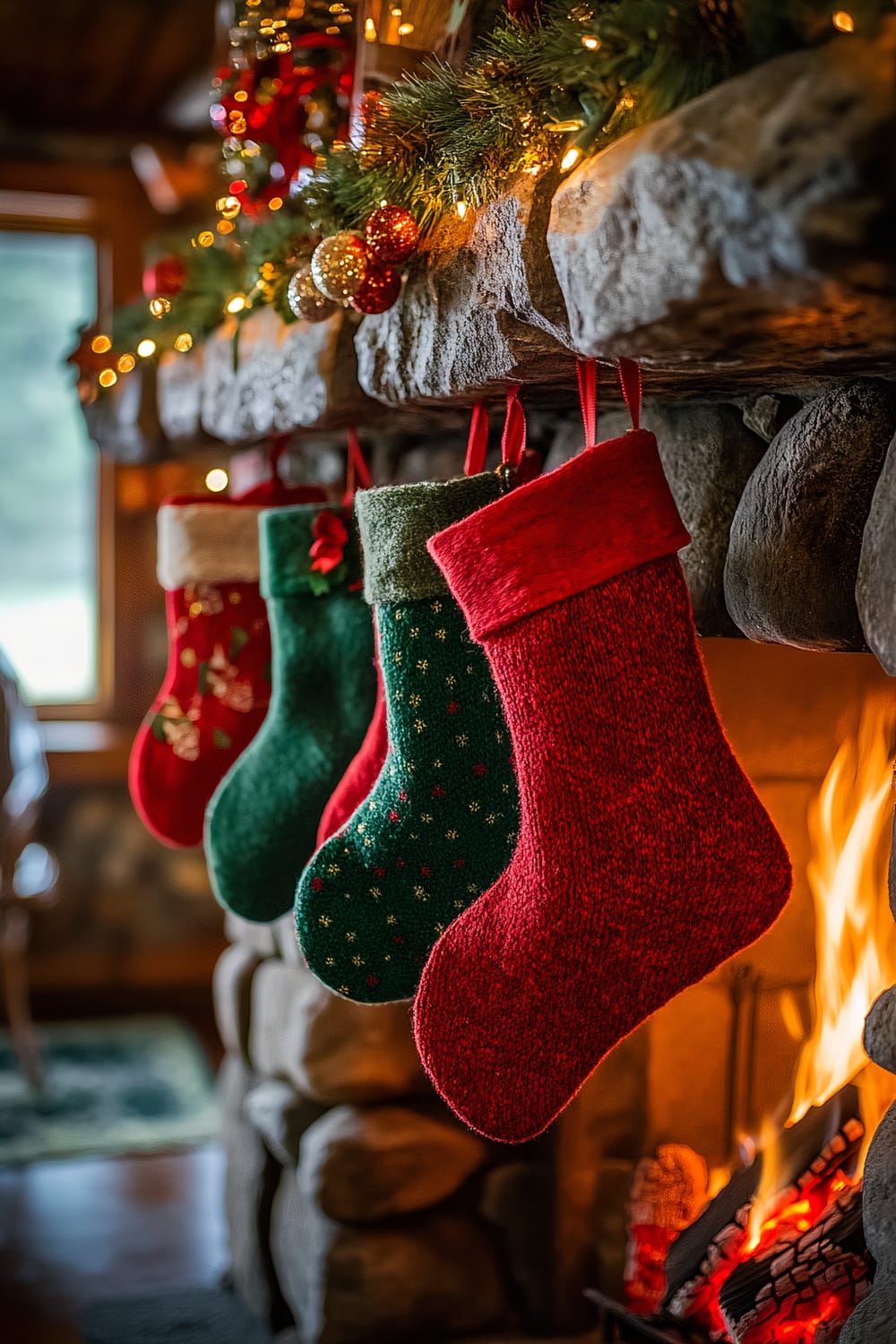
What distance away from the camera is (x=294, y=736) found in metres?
1.58

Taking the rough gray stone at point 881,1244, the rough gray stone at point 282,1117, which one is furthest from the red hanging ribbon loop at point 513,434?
the rough gray stone at point 282,1117

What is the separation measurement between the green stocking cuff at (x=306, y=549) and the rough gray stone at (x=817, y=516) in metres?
0.55

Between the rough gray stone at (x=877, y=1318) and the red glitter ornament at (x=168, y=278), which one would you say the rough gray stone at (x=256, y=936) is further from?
the rough gray stone at (x=877, y=1318)

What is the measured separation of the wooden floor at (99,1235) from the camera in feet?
7.09

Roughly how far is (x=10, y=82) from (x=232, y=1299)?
9.53ft

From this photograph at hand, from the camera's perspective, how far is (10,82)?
3383mm

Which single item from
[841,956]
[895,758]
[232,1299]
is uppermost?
[895,758]

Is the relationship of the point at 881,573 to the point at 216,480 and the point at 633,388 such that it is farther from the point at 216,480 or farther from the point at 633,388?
the point at 216,480

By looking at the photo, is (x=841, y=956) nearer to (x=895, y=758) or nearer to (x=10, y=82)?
(x=895, y=758)

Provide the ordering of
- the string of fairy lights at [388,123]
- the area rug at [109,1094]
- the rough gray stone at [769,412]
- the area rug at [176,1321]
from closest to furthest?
the string of fairy lights at [388,123] < the rough gray stone at [769,412] < the area rug at [176,1321] < the area rug at [109,1094]

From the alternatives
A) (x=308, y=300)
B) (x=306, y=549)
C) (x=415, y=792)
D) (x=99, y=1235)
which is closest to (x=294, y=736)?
(x=306, y=549)

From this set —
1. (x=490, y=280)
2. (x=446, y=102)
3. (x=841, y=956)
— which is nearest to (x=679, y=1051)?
(x=841, y=956)

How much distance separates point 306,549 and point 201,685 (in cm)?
40

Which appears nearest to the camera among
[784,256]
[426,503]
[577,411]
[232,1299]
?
[784,256]
